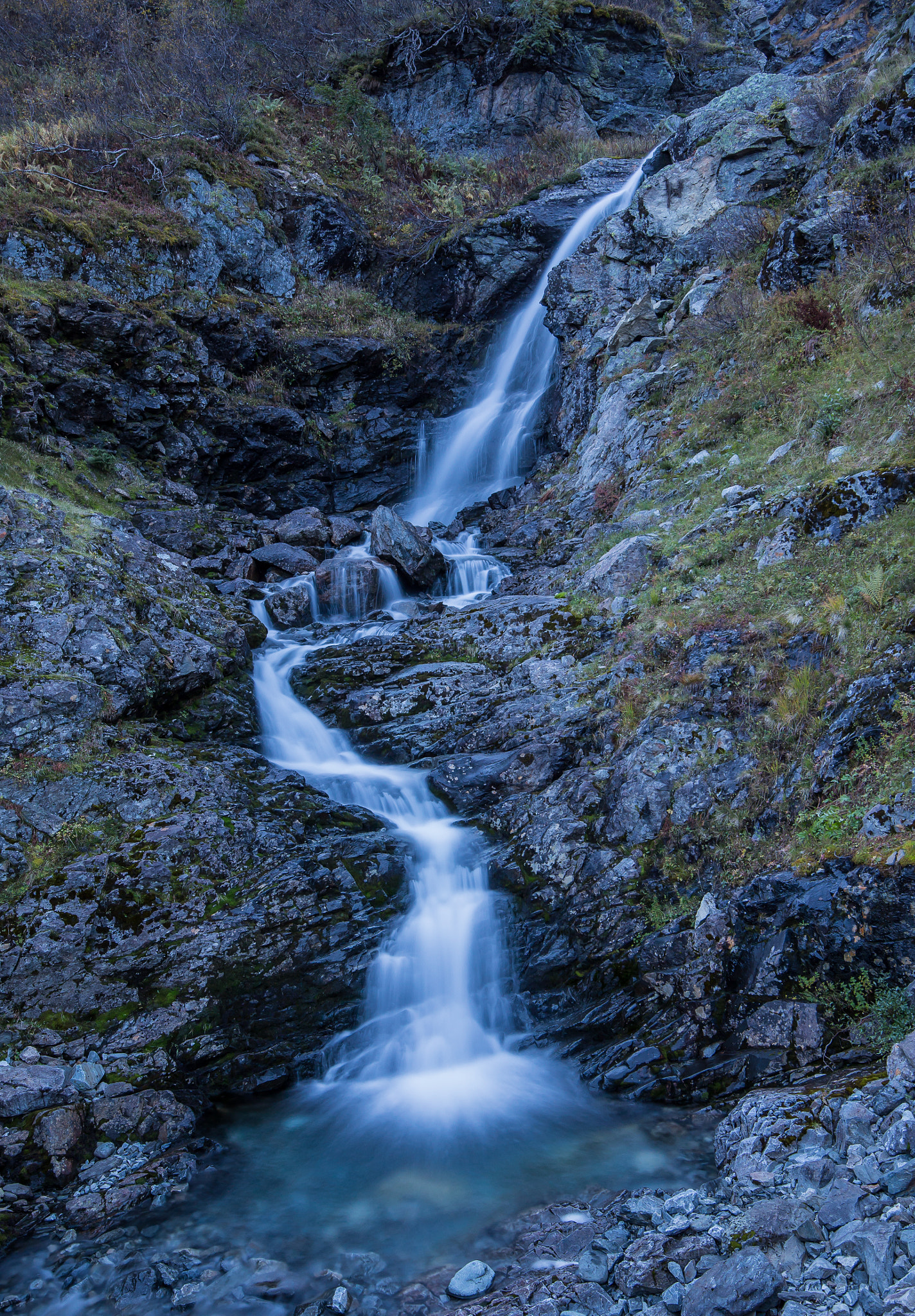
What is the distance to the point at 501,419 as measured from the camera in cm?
1747

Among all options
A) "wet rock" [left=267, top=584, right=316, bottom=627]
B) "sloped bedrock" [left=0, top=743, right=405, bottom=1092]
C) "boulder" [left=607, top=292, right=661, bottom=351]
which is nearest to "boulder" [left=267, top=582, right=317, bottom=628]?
"wet rock" [left=267, top=584, right=316, bottom=627]

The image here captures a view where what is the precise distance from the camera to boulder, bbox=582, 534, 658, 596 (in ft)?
31.4

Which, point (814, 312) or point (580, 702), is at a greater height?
point (814, 312)

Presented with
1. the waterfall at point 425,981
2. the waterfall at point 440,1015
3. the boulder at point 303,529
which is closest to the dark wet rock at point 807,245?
the boulder at point 303,529

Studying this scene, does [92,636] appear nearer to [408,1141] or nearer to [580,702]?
[580,702]

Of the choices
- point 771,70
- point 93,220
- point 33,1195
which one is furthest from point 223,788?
point 771,70

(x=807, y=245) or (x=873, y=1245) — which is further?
(x=807, y=245)

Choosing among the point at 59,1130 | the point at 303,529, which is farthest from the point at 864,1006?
the point at 303,529

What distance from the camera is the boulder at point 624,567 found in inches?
376

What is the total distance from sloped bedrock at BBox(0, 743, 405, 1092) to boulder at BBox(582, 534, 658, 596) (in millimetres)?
4446

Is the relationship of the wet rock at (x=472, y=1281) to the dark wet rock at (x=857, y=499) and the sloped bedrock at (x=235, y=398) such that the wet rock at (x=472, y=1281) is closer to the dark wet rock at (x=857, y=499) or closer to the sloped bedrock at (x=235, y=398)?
the dark wet rock at (x=857, y=499)

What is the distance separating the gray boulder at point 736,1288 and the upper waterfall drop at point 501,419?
558 inches

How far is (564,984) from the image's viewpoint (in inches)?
239

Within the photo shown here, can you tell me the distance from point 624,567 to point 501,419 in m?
8.97
